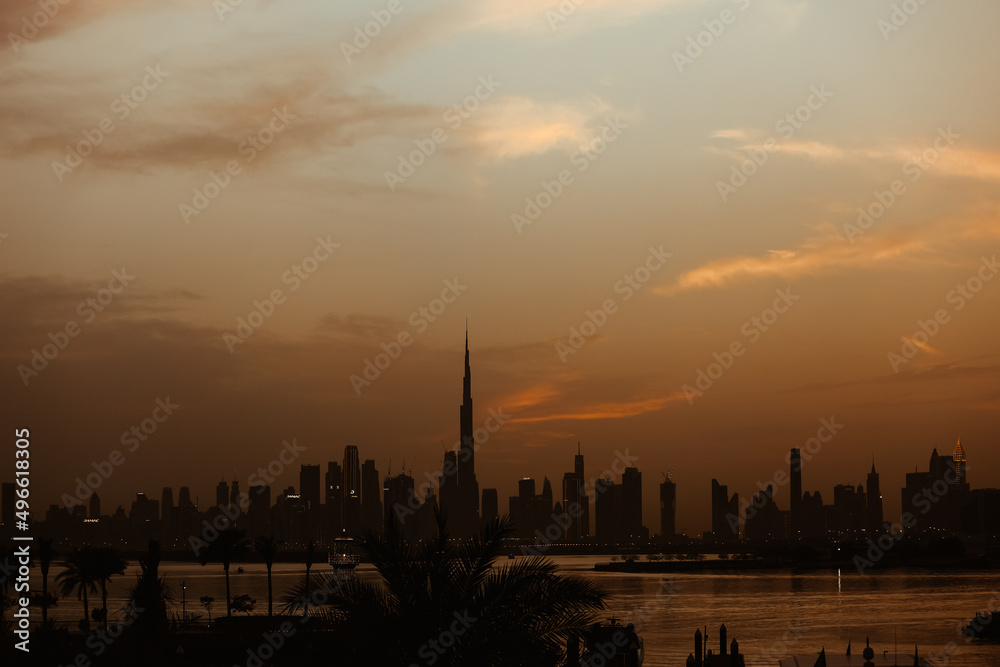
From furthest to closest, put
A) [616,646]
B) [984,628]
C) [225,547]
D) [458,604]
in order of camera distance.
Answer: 1. [984,628]
2. [225,547]
3. [616,646]
4. [458,604]

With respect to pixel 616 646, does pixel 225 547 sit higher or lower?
higher

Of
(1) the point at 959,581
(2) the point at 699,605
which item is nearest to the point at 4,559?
(2) the point at 699,605

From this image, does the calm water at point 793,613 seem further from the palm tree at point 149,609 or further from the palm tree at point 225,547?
the palm tree at point 149,609

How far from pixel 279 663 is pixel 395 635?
2653cm

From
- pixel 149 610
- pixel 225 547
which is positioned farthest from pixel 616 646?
pixel 225 547

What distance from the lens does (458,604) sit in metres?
14.9

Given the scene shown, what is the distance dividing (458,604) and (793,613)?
110093 millimetres

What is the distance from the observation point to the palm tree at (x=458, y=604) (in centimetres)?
1463

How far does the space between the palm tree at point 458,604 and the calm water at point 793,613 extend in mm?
57380

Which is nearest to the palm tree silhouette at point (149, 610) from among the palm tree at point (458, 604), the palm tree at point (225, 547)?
the palm tree at point (458, 604)

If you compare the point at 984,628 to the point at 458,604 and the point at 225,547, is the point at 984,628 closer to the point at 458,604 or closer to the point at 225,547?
the point at 225,547

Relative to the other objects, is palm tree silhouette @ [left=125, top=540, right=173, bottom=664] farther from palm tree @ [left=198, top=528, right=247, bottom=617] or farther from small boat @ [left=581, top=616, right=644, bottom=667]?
palm tree @ [left=198, top=528, right=247, bottom=617]

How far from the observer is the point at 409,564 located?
50.2ft

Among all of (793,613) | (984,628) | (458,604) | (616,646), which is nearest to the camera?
(458,604)
